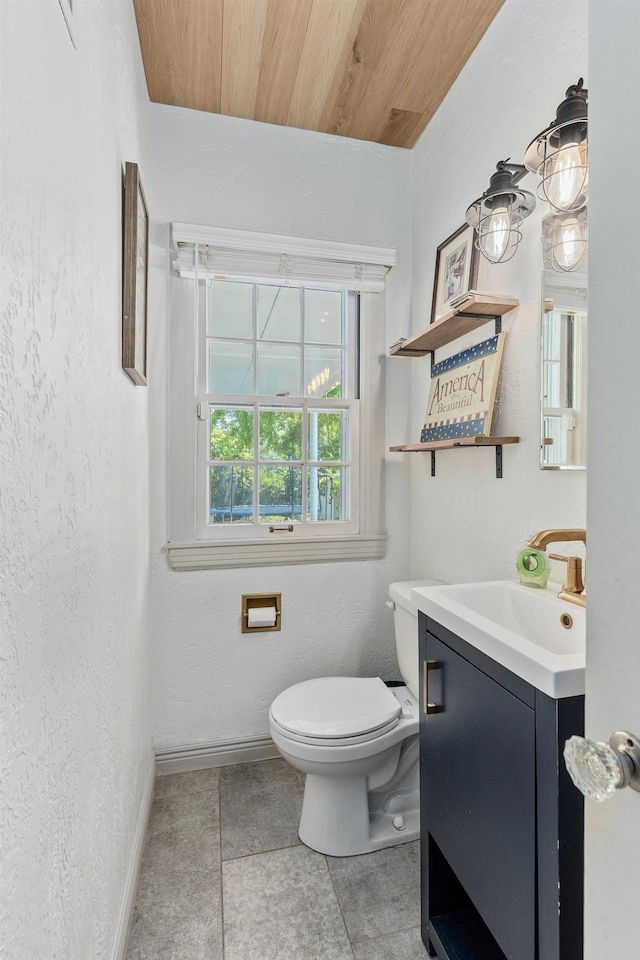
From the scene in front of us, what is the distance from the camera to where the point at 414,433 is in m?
2.14

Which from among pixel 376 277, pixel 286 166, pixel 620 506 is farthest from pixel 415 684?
pixel 286 166

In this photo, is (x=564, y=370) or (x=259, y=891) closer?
(x=564, y=370)

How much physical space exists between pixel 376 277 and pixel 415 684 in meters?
1.65

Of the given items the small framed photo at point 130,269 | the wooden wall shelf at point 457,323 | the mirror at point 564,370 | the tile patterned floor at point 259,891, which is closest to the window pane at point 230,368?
the wooden wall shelf at point 457,323

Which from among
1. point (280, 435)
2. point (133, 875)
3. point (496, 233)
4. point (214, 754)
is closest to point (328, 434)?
point (280, 435)

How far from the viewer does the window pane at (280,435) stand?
6.77ft

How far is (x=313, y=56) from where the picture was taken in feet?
5.48

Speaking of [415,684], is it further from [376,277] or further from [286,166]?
[286,166]

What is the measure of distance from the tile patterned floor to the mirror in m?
1.30

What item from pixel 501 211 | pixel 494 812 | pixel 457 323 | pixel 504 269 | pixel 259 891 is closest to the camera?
pixel 494 812

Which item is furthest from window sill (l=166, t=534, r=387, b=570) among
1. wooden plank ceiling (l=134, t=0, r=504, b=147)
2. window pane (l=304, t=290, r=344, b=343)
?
wooden plank ceiling (l=134, t=0, r=504, b=147)

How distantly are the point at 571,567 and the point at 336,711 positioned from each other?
879 mm

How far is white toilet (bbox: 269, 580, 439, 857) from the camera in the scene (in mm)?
1452

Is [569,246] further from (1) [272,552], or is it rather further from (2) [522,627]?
(1) [272,552]
